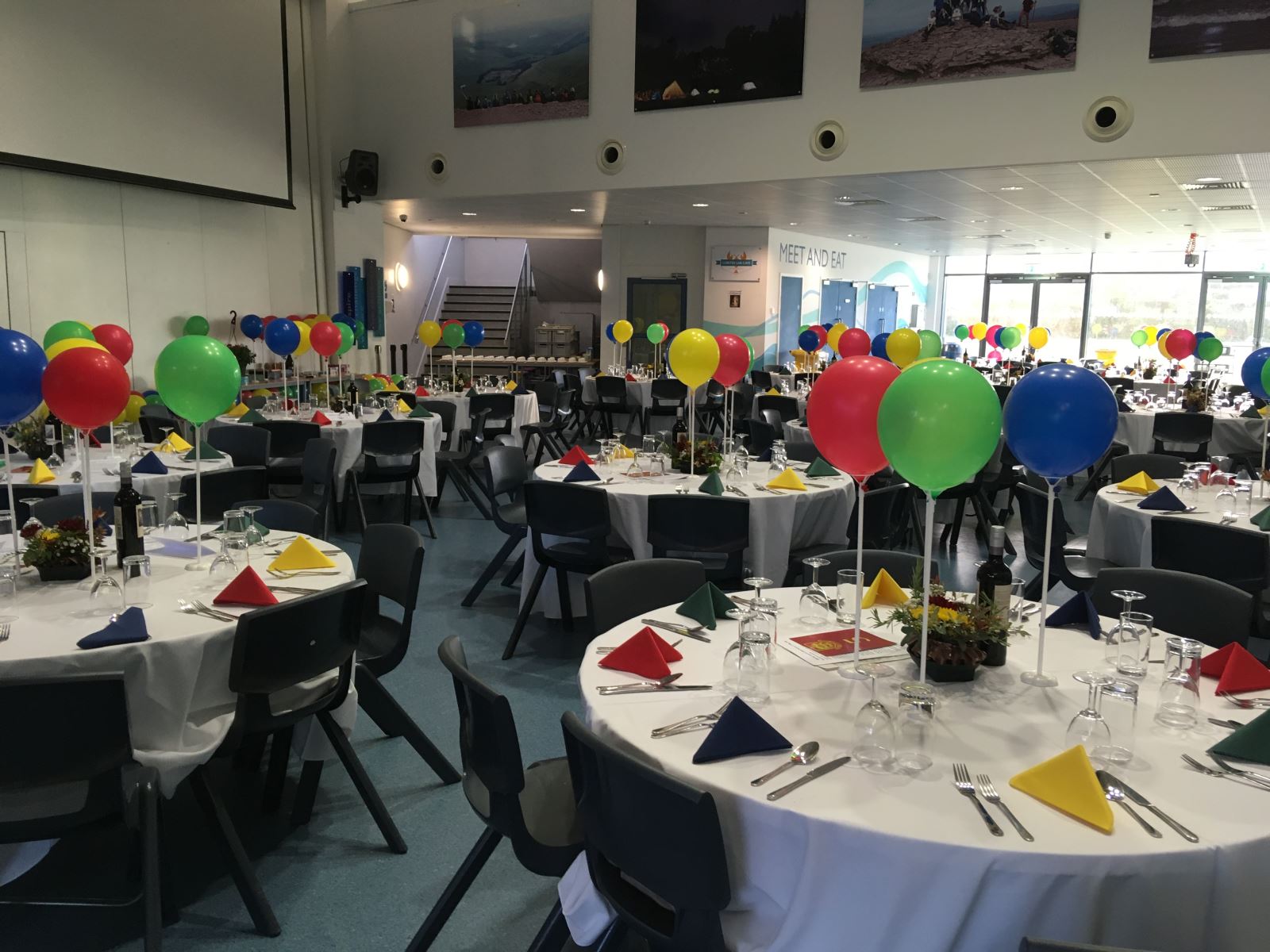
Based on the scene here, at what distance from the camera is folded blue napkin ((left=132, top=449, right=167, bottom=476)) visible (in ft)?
17.5

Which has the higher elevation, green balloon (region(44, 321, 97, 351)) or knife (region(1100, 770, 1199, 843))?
green balloon (region(44, 321, 97, 351))

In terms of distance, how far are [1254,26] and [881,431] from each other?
814 cm

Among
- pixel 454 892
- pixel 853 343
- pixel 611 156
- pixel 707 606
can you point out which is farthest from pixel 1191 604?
pixel 611 156

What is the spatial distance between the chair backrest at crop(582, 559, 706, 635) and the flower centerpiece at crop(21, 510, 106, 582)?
1.68m

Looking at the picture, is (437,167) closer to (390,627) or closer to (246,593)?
(390,627)

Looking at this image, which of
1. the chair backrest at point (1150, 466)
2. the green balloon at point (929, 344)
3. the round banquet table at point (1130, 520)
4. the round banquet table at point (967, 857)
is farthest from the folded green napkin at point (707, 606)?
the green balloon at point (929, 344)

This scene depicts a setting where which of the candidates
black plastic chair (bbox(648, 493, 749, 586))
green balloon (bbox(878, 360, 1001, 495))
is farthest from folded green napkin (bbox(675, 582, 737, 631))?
black plastic chair (bbox(648, 493, 749, 586))

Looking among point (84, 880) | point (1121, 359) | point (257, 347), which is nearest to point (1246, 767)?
point (84, 880)

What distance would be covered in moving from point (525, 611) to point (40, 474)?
265cm

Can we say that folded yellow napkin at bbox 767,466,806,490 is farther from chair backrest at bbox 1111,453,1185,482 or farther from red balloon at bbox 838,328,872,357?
red balloon at bbox 838,328,872,357

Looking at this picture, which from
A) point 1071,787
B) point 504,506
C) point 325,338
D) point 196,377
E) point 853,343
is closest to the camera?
point 1071,787

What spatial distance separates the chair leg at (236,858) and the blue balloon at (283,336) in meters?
6.63

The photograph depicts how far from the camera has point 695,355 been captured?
5.15 meters

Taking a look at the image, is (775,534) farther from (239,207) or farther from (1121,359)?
(1121,359)
